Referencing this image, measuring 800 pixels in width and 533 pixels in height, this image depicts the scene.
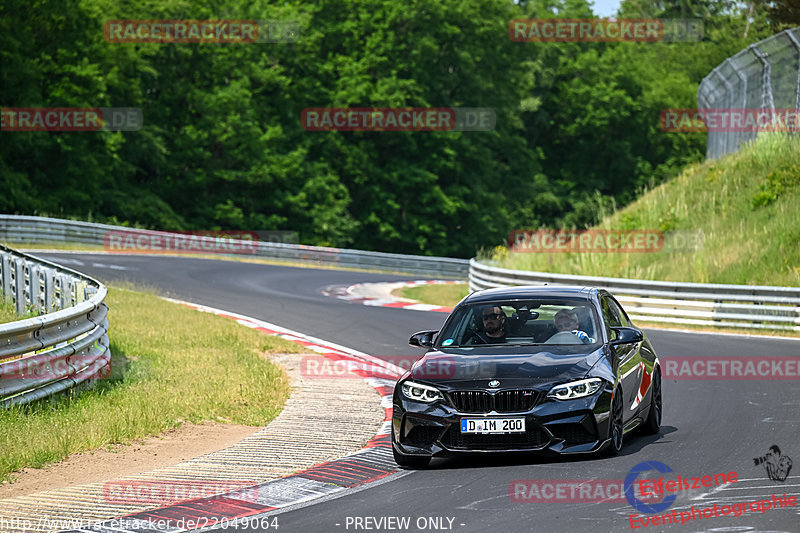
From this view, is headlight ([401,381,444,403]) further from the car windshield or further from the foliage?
the foliage

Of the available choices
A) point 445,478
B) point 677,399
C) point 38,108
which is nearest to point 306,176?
point 38,108

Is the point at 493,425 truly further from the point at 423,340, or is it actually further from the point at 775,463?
the point at 775,463

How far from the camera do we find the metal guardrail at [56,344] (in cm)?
1079

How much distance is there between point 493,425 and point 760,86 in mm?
21578

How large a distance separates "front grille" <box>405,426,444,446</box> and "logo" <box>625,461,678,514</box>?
1.51 metres

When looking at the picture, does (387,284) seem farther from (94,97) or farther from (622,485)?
(622,485)

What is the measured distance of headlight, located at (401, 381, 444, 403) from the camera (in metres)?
9.12

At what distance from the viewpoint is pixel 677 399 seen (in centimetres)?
1323

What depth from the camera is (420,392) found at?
9242mm

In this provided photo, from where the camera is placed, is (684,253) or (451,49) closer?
(684,253)

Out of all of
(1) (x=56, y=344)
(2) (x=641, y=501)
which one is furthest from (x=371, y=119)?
(2) (x=641, y=501)

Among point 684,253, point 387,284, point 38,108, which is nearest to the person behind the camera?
point 684,253

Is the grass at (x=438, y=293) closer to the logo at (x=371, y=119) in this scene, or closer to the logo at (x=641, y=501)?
the logo at (x=641, y=501)

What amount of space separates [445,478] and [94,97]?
4599cm
